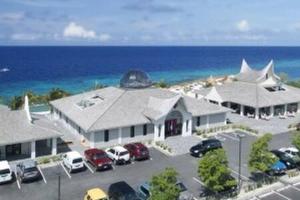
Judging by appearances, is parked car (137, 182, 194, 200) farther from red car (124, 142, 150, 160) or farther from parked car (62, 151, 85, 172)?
red car (124, 142, 150, 160)

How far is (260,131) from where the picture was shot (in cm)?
5881

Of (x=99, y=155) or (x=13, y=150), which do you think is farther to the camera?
(x=13, y=150)

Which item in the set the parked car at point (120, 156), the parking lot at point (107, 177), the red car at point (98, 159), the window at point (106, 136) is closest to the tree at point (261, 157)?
the parking lot at point (107, 177)

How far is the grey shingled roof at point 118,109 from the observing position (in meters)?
50.9

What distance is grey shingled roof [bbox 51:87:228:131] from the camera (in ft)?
167

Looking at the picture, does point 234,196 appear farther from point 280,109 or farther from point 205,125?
point 280,109

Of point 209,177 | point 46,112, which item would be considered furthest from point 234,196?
point 46,112

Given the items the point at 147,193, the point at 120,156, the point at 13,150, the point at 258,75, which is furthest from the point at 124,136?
the point at 258,75

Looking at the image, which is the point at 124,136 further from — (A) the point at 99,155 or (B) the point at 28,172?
(B) the point at 28,172

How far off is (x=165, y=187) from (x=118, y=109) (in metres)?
24.1

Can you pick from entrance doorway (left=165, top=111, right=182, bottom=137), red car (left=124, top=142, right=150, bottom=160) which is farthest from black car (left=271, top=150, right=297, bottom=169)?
entrance doorway (left=165, top=111, right=182, bottom=137)

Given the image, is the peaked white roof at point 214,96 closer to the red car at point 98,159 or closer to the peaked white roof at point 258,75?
the peaked white roof at point 258,75

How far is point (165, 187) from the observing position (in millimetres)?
30719

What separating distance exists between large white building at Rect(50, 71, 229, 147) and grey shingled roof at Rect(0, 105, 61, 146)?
5431mm
